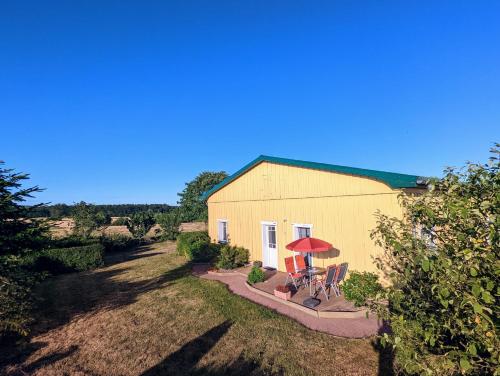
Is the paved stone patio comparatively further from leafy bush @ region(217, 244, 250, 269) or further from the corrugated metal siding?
leafy bush @ region(217, 244, 250, 269)

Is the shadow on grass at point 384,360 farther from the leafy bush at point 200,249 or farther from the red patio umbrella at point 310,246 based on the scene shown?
the leafy bush at point 200,249

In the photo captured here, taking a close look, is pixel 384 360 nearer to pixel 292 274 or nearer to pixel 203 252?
pixel 292 274

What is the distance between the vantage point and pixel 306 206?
38.9 ft

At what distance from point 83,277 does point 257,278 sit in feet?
34.9

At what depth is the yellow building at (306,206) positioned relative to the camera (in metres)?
9.46

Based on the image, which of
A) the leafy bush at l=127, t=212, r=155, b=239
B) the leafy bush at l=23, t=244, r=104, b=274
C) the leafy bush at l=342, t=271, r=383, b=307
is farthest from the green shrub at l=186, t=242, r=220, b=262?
the leafy bush at l=127, t=212, r=155, b=239

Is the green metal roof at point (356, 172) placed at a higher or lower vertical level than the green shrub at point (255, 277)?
higher

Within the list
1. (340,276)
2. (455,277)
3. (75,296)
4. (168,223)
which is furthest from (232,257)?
(168,223)

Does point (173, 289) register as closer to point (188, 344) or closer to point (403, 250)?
point (188, 344)

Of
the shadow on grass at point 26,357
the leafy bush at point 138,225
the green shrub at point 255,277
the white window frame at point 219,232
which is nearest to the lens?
the shadow on grass at point 26,357

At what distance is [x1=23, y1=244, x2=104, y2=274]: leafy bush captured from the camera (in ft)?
52.5

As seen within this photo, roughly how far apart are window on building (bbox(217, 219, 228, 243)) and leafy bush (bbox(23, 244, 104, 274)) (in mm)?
8203

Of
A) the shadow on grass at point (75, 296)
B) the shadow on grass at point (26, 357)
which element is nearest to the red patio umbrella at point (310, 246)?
the shadow on grass at point (75, 296)

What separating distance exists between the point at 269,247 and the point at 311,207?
370 cm
